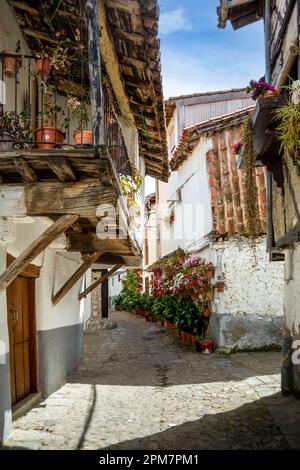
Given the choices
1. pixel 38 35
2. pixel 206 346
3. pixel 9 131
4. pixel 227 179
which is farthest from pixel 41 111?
pixel 227 179

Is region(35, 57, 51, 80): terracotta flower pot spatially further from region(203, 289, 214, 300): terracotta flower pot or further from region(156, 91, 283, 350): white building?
region(203, 289, 214, 300): terracotta flower pot

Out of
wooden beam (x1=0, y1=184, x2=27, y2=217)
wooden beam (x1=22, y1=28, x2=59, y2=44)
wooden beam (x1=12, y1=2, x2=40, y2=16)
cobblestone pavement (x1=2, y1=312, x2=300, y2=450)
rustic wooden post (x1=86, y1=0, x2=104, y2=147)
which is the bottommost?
cobblestone pavement (x1=2, y1=312, x2=300, y2=450)

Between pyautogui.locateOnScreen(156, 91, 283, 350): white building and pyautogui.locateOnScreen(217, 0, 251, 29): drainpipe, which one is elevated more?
pyautogui.locateOnScreen(217, 0, 251, 29): drainpipe

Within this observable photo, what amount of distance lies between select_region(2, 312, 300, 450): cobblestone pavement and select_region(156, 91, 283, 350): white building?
2.38 ft

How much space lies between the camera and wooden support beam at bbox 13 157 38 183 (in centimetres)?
435

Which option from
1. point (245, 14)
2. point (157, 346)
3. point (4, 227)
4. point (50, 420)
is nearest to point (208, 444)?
point (50, 420)

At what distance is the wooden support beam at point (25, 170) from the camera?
435cm

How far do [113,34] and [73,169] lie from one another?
2.62 metres

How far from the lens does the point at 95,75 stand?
4457mm

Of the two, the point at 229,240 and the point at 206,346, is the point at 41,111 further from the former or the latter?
the point at 206,346

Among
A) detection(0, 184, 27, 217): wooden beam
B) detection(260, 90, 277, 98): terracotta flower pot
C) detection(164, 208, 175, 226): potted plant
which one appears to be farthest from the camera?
detection(164, 208, 175, 226): potted plant

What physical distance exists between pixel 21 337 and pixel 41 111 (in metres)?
3.17

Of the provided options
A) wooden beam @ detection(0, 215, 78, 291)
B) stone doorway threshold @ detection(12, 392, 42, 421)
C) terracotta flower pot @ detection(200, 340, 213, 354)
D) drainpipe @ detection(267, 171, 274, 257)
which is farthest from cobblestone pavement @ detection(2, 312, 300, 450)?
drainpipe @ detection(267, 171, 274, 257)
